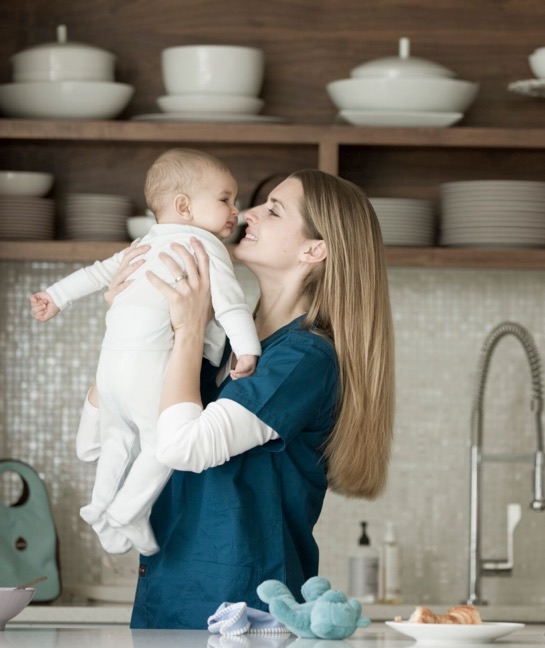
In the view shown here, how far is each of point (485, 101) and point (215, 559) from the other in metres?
1.94

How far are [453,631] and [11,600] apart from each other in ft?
2.06

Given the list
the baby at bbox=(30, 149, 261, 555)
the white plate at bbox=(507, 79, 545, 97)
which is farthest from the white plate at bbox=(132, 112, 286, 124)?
the baby at bbox=(30, 149, 261, 555)

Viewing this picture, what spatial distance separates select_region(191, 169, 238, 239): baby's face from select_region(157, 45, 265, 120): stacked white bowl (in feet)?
3.30

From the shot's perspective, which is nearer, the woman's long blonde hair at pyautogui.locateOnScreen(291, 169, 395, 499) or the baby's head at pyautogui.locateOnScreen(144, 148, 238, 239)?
the woman's long blonde hair at pyautogui.locateOnScreen(291, 169, 395, 499)

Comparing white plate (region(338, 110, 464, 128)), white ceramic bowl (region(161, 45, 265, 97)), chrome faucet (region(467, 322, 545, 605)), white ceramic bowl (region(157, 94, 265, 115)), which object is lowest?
chrome faucet (region(467, 322, 545, 605))

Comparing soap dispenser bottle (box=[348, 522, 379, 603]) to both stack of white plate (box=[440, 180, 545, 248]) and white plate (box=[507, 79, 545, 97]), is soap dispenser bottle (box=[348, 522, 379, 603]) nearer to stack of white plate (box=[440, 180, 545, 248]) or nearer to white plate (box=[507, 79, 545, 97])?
stack of white plate (box=[440, 180, 545, 248])

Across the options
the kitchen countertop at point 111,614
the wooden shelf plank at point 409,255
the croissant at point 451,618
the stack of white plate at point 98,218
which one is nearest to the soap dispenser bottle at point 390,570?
the kitchen countertop at point 111,614

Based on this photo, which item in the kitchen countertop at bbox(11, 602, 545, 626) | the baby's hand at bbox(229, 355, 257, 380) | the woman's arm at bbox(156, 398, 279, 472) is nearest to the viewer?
the woman's arm at bbox(156, 398, 279, 472)

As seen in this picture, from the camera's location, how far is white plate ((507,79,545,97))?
3.15 metres

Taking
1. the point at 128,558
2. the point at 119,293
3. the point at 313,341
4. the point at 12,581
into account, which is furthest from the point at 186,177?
the point at 128,558

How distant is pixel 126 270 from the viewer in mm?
2117

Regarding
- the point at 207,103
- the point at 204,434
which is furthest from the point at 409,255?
the point at 204,434

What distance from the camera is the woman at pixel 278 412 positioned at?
191cm

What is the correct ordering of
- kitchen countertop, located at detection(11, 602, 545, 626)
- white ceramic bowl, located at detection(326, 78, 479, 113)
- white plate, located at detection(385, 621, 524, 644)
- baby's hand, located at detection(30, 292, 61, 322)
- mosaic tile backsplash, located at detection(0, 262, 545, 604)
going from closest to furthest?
white plate, located at detection(385, 621, 524, 644)
baby's hand, located at detection(30, 292, 61, 322)
kitchen countertop, located at detection(11, 602, 545, 626)
white ceramic bowl, located at detection(326, 78, 479, 113)
mosaic tile backsplash, located at detection(0, 262, 545, 604)
